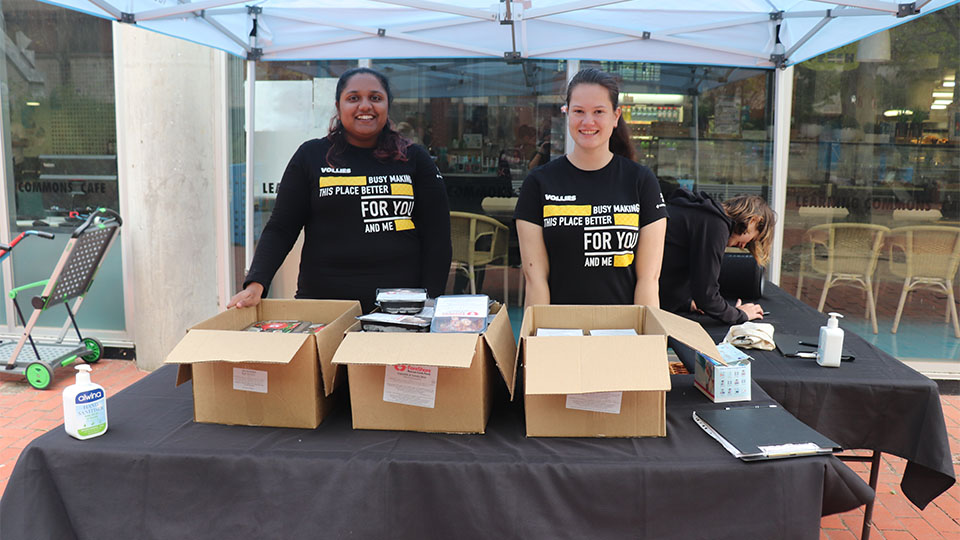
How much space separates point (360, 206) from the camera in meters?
2.49

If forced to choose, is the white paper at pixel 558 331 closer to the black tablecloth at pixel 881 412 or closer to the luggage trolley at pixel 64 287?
the black tablecloth at pixel 881 412

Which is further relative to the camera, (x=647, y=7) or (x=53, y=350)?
(x=53, y=350)

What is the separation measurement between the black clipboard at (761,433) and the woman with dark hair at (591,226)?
0.67m

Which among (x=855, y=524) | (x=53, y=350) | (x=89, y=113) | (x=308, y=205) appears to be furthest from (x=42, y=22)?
(x=855, y=524)

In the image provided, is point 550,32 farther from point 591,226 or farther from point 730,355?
point 730,355

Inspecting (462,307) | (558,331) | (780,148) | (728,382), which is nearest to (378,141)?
(462,307)

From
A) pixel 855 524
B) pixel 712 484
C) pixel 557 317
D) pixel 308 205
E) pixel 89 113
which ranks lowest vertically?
pixel 855 524

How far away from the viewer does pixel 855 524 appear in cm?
298

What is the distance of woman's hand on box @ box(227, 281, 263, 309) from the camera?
208cm

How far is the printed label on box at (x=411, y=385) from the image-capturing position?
5.52 feet

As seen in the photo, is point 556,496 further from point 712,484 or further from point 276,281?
point 276,281

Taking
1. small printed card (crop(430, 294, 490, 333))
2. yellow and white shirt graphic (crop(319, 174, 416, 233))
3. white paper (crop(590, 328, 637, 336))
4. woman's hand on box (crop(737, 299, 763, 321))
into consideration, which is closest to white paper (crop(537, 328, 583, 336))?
white paper (crop(590, 328, 637, 336))

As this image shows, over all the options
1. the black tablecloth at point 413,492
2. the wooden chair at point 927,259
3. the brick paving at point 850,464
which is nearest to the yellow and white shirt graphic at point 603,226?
the black tablecloth at point 413,492

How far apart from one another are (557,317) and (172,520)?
1099 mm
